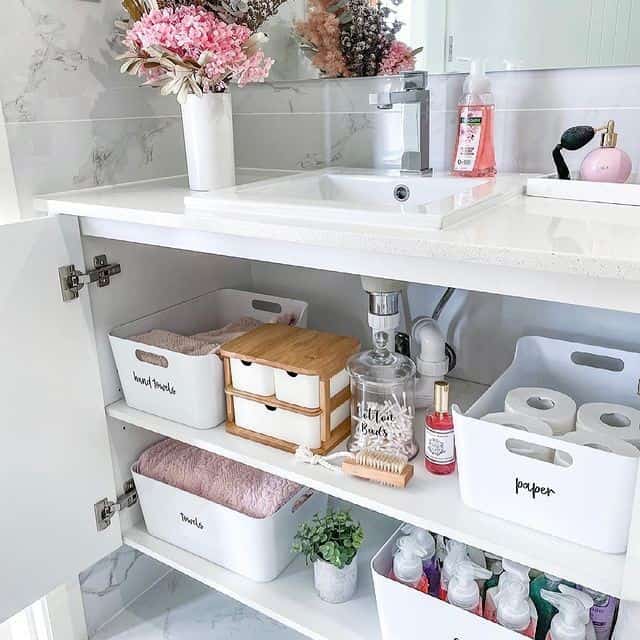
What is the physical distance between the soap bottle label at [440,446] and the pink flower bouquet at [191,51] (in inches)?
26.3

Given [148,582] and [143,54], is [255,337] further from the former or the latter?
[148,582]

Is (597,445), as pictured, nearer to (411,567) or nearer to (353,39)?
(411,567)

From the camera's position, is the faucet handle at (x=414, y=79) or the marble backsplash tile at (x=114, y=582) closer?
the faucet handle at (x=414, y=79)

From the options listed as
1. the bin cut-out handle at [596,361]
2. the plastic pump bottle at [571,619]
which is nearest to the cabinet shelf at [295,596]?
the plastic pump bottle at [571,619]

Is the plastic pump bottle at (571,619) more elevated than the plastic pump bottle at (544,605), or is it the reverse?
the plastic pump bottle at (571,619)

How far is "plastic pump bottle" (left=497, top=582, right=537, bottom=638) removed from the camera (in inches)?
36.5

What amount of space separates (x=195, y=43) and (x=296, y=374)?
558 millimetres

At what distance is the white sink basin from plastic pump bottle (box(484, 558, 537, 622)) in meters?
0.51

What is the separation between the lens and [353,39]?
1303 mm

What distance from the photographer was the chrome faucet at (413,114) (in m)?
1.14

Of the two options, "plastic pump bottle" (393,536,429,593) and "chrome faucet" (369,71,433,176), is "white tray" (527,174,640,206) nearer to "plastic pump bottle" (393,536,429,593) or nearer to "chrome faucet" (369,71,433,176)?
"chrome faucet" (369,71,433,176)

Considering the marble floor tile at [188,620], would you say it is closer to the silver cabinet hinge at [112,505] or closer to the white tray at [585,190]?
the silver cabinet hinge at [112,505]

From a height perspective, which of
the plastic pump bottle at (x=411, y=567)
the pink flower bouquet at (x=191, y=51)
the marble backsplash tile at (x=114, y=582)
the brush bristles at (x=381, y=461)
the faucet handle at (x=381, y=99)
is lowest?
the marble backsplash tile at (x=114, y=582)

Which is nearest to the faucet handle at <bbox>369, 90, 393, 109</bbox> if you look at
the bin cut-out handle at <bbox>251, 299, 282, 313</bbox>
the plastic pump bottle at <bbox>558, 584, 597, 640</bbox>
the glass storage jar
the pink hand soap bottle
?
the pink hand soap bottle
